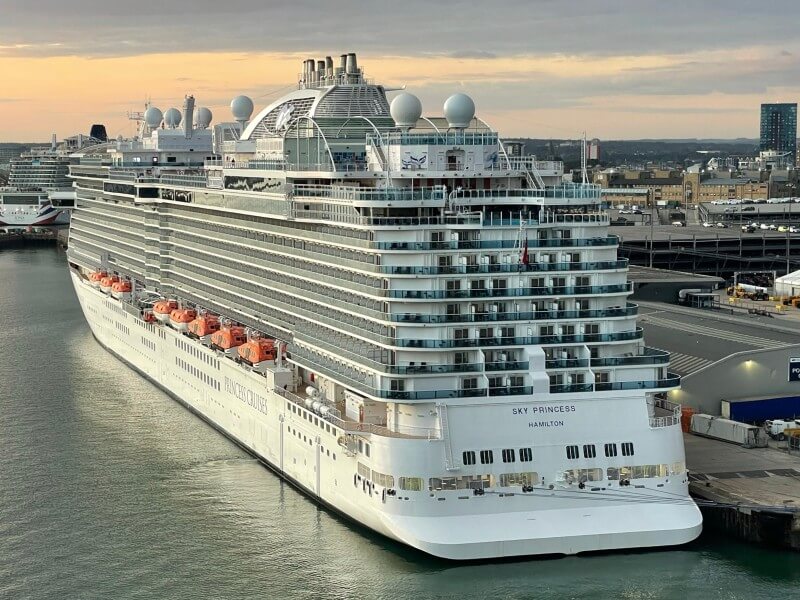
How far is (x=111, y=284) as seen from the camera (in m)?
77.1

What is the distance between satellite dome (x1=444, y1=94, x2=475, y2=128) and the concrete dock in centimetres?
1363

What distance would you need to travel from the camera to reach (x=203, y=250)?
201ft

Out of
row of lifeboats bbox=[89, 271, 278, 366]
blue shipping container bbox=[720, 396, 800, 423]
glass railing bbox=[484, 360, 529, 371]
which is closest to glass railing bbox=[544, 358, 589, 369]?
glass railing bbox=[484, 360, 529, 371]

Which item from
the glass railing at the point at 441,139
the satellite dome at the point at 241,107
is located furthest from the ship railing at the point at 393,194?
the satellite dome at the point at 241,107

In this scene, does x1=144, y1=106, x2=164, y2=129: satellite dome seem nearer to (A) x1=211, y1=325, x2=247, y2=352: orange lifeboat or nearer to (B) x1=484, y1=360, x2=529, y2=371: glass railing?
(A) x1=211, y1=325, x2=247, y2=352: orange lifeboat

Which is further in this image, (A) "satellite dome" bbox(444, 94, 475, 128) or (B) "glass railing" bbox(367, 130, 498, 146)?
(A) "satellite dome" bbox(444, 94, 475, 128)

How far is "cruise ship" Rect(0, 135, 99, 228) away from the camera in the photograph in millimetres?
179750

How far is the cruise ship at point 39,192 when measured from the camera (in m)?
180

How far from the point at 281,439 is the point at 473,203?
11973 millimetres

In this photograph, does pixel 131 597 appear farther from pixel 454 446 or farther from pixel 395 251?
pixel 395 251

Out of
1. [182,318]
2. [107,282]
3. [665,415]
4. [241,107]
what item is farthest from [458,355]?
[107,282]

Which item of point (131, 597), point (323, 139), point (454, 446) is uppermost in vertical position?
point (323, 139)

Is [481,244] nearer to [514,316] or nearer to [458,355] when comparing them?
[514,316]

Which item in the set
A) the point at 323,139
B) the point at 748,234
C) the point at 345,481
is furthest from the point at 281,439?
the point at 748,234
